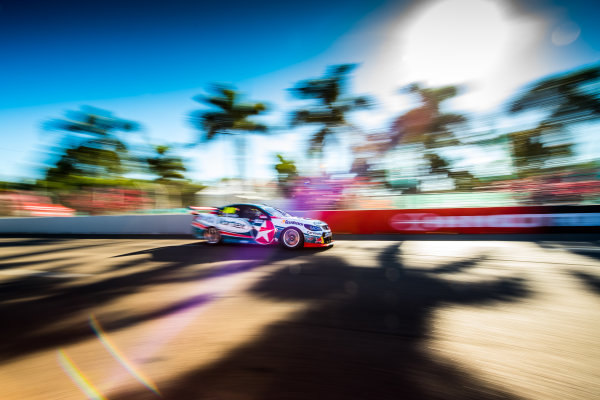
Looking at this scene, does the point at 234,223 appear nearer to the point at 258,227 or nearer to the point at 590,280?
the point at 258,227

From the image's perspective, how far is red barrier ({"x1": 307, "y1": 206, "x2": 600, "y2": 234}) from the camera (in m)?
9.57

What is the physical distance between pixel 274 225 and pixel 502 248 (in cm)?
558

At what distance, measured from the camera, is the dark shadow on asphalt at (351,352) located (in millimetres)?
1771

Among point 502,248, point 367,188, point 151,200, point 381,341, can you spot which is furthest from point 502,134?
point 151,200

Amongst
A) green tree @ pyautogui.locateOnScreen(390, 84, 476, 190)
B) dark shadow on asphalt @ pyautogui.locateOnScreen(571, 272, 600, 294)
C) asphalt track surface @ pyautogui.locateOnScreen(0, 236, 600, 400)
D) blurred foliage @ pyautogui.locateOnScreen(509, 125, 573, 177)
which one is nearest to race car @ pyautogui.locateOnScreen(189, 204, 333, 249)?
asphalt track surface @ pyautogui.locateOnScreen(0, 236, 600, 400)

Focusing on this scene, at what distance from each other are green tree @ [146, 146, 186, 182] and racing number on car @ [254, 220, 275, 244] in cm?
2864

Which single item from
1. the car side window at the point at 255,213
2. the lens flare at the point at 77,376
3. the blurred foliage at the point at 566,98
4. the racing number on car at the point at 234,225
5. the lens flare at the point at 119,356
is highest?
the blurred foliage at the point at 566,98

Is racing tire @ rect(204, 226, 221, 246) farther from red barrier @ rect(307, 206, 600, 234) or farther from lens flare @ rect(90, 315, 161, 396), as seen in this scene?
lens flare @ rect(90, 315, 161, 396)

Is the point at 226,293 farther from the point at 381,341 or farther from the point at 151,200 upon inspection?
the point at 151,200

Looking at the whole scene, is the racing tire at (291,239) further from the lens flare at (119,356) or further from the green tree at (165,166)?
the green tree at (165,166)

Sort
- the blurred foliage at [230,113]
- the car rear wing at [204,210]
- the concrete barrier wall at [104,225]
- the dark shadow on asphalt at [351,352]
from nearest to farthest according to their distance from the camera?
1. the dark shadow on asphalt at [351,352]
2. the car rear wing at [204,210]
3. the concrete barrier wall at [104,225]
4. the blurred foliage at [230,113]

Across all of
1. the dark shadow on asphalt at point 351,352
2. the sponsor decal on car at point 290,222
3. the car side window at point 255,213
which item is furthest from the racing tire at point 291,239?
the dark shadow on asphalt at point 351,352

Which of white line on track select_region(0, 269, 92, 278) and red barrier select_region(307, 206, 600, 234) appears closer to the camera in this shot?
white line on track select_region(0, 269, 92, 278)

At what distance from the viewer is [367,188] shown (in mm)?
12227
